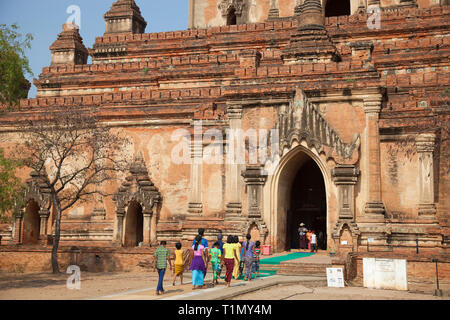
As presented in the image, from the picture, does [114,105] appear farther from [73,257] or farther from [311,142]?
[311,142]

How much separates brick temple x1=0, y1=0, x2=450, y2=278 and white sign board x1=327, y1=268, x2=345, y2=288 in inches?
53.3

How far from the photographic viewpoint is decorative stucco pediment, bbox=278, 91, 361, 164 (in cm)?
2025

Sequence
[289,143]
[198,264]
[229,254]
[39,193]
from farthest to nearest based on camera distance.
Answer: [39,193] → [289,143] → [229,254] → [198,264]

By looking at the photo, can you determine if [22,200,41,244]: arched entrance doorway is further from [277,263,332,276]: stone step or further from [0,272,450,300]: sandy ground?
[277,263,332,276]: stone step

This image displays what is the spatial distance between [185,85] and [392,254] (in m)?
14.0

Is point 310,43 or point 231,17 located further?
point 231,17

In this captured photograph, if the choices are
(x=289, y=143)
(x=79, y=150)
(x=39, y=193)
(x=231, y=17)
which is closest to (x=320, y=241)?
(x=289, y=143)

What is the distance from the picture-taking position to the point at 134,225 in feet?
79.8

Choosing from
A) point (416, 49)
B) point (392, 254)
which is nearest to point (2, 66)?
point (392, 254)

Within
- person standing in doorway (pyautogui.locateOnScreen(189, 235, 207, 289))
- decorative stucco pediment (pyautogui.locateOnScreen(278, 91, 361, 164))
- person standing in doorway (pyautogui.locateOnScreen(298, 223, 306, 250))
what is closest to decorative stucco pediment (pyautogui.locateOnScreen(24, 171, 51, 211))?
decorative stucco pediment (pyautogui.locateOnScreen(278, 91, 361, 164))

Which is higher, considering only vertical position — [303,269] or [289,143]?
[289,143]

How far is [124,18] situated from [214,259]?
2275 centimetres

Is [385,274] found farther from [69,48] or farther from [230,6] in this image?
[69,48]

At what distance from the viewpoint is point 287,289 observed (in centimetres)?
1470
